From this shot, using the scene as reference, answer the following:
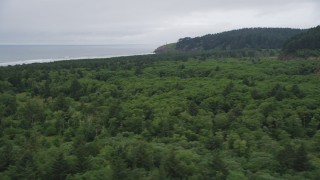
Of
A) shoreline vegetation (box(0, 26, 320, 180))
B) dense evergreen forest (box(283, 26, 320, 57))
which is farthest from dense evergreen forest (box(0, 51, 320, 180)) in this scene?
dense evergreen forest (box(283, 26, 320, 57))

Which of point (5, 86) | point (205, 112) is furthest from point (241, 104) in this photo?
point (5, 86)

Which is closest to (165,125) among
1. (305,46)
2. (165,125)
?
(165,125)

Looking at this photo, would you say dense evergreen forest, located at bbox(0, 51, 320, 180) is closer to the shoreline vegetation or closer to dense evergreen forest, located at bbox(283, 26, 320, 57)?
the shoreline vegetation

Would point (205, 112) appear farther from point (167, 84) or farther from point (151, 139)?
point (167, 84)

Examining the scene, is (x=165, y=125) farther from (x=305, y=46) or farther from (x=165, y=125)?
(x=305, y=46)

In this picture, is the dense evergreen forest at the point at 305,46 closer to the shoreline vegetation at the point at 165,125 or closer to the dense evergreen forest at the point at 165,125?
the dense evergreen forest at the point at 165,125

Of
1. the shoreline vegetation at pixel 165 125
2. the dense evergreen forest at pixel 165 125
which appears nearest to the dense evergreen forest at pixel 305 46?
the dense evergreen forest at pixel 165 125
